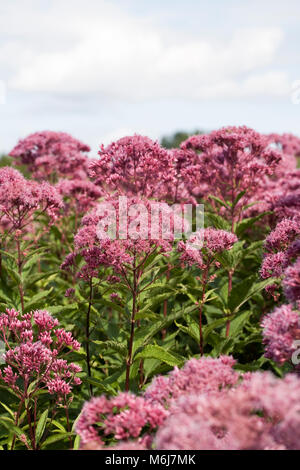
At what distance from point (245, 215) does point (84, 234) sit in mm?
3584

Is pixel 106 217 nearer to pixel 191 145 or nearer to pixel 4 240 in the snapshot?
pixel 4 240

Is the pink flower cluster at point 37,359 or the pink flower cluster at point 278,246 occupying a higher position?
the pink flower cluster at point 278,246

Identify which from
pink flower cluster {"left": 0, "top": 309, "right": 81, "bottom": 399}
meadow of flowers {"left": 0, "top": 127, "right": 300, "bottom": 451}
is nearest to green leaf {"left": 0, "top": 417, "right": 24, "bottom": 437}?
meadow of flowers {"left": 0, "top": 127, "right": 300, "bottom": 451}

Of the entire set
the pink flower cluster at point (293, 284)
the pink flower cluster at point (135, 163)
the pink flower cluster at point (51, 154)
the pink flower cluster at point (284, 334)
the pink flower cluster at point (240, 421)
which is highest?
the pink flower cluster at point (51, 154)

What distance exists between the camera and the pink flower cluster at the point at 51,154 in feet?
28.5

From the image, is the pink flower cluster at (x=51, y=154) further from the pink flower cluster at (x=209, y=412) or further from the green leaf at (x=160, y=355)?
the pink flower cluster at (x=209, y=412)

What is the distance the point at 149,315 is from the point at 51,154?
5521mm

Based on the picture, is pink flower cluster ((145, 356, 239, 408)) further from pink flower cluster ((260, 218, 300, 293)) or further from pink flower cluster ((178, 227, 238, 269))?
pink flower cluster ((178, 227, 238, 269))

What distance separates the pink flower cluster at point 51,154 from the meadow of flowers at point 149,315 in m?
0.03

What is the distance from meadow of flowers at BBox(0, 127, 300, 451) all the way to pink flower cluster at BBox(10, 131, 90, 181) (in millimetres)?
30

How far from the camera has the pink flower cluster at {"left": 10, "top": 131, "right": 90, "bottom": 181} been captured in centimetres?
867

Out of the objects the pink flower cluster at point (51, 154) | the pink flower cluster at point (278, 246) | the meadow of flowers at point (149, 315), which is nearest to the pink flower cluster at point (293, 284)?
the meadow of flowers at point (149, 315)
